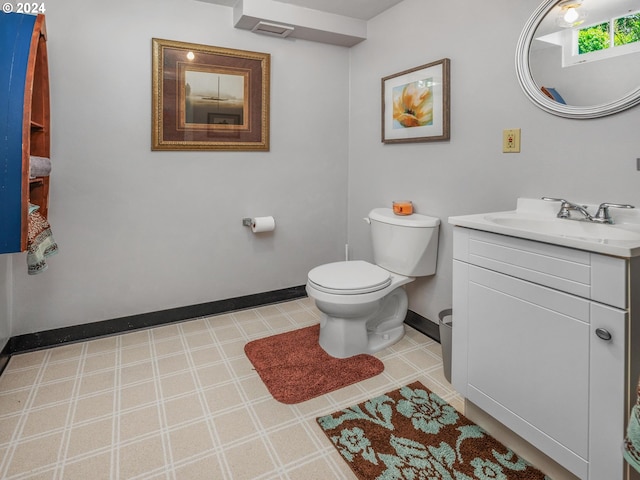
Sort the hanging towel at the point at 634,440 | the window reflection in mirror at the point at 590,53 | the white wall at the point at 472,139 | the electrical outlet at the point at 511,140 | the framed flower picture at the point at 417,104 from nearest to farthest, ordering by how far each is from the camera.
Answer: the hanging towel at the point at 634,440 → the window reflection in mirror at the point at 590,53 → the white wall at the point at 472,139 → the electrical outlet at the point at 511,140 → the framed flower picture at the point at 417,104

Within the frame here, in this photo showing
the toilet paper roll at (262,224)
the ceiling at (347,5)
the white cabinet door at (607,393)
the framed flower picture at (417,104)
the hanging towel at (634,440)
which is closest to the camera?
the hanging towel at (634,440)

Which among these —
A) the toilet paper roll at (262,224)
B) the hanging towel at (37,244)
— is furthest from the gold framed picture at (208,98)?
the hanging towel at (37,244)

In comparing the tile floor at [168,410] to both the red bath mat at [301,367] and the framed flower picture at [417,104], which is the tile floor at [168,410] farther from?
the framed flower picture at [417,104]

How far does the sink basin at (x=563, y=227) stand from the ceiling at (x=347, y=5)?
163cm

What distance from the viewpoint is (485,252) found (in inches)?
56.6

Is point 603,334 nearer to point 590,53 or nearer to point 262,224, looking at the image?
point 590,53

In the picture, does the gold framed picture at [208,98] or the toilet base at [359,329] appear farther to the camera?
the gold framed picture at [208,98]

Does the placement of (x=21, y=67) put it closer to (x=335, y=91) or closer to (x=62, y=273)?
(x=62, y=273)

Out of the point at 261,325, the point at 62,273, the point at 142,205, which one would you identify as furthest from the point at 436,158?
the point at 62,273

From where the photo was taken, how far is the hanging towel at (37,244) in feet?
4.96

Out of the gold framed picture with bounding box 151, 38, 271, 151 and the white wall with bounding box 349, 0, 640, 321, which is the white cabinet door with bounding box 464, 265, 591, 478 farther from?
the gold framed picture with bounding box 151, 38, 271, 151

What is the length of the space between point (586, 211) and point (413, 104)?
1224 mm

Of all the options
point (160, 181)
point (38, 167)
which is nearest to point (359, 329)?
point (160, 181)

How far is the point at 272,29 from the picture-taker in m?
2.60
